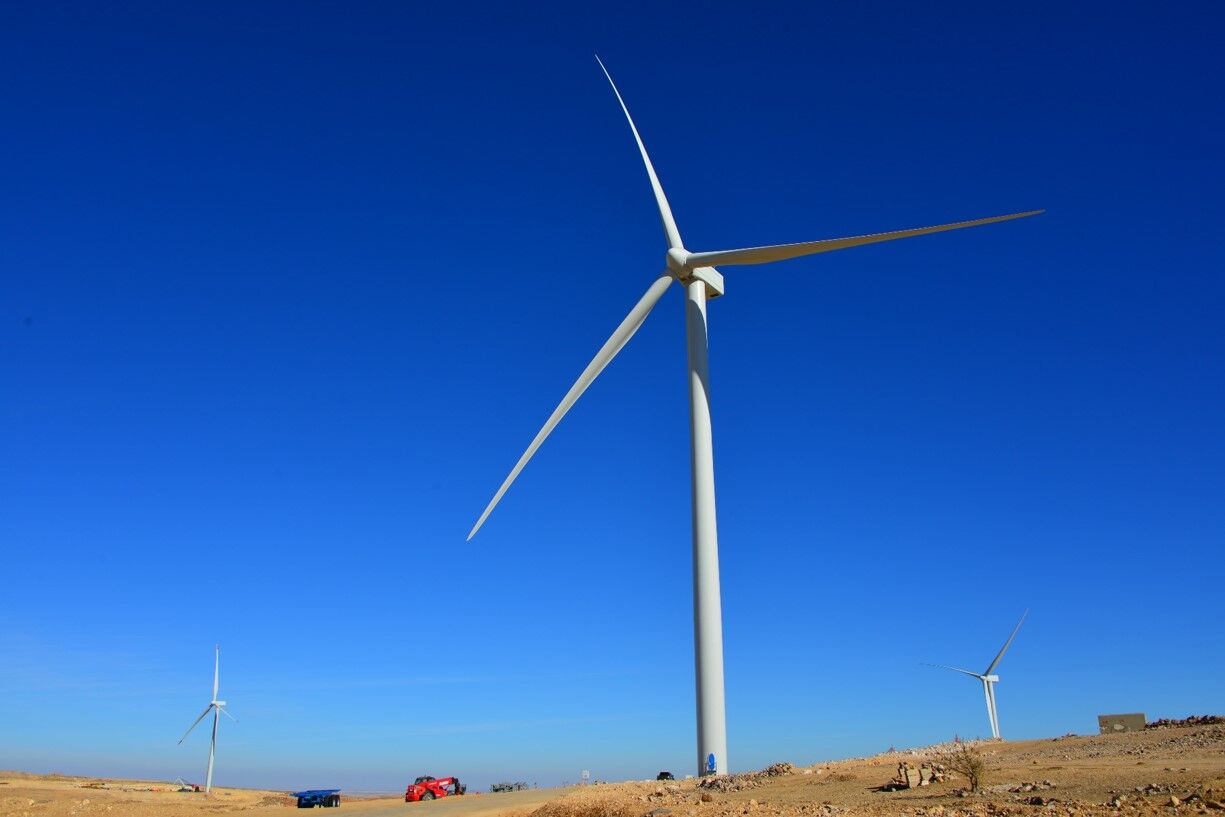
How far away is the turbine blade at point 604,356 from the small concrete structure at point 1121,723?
3225cm

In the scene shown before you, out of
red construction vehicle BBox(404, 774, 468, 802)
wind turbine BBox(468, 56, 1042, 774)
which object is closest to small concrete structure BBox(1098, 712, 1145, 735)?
wind turbine BBox(468, 56, 1042, 774)

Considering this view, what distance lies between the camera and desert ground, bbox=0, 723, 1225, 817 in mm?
22781

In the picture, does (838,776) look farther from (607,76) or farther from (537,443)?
(607,76)

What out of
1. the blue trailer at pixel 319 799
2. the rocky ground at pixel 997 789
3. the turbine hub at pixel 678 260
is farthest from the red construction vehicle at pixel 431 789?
the turbine hub at pixel 678 260

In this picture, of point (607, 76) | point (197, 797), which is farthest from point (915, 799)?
point (197, 797)

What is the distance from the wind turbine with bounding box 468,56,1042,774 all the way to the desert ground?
2.62 metres

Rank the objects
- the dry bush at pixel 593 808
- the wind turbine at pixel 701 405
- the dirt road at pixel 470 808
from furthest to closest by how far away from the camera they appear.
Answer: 1. the dirt road at pixel 470 808
2. the wind turbine at pixel 701 405
3. the dry bush at pixel 593 808

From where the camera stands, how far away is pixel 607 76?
4822 centimetres

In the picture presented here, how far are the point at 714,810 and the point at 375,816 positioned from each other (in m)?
26.5

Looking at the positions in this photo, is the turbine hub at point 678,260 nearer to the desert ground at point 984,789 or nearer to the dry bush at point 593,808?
the desert ground at point 984,789

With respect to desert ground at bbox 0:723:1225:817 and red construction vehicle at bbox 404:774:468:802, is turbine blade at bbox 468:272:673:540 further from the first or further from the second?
red construction vehicle at bbox 404:774:468:802

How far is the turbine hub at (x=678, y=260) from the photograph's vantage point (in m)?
44.2

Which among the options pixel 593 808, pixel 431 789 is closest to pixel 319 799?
pixel 431 789

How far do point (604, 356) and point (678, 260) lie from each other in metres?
5.59
